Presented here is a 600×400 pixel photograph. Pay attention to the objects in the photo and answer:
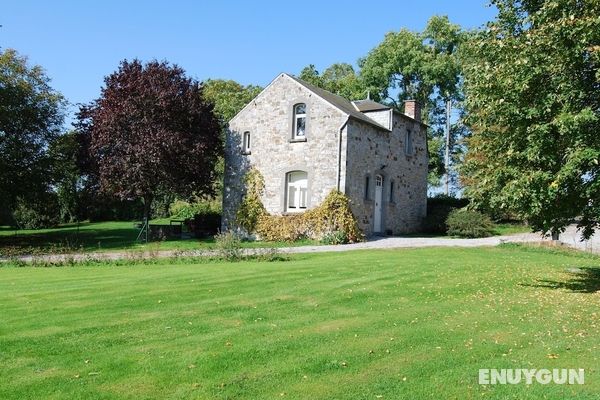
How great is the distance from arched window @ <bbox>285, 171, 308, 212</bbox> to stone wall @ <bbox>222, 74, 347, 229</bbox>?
28 cm

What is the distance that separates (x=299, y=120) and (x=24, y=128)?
14133mm

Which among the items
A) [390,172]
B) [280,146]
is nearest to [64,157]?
[280,146]

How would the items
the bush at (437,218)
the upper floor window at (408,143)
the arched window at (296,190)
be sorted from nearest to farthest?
the arched window at (296,190)
the bush at (437,218)
the upper floor window at (408,143)

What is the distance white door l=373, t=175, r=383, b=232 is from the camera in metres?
25.4

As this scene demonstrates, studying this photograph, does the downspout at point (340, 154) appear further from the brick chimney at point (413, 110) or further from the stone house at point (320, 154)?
the brick chimney at point (413, 110)

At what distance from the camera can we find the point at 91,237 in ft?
92.9

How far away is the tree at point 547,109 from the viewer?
8320 mm

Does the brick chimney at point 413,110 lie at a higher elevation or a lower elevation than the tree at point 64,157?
higher

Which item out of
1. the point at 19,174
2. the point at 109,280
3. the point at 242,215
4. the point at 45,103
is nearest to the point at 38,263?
the point at 109,280

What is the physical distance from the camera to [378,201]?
2564cm

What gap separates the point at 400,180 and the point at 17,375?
24.0m

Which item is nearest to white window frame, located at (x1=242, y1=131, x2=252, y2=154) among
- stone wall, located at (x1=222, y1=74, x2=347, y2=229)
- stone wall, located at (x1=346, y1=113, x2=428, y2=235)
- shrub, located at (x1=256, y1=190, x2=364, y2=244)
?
stone wall, located at (x1=222, y1=74, x2=347, y2=229)

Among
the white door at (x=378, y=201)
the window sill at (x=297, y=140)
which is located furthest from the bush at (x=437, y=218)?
the window sill at (x=297, y=140)

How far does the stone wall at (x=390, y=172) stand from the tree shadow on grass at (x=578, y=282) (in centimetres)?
1157
